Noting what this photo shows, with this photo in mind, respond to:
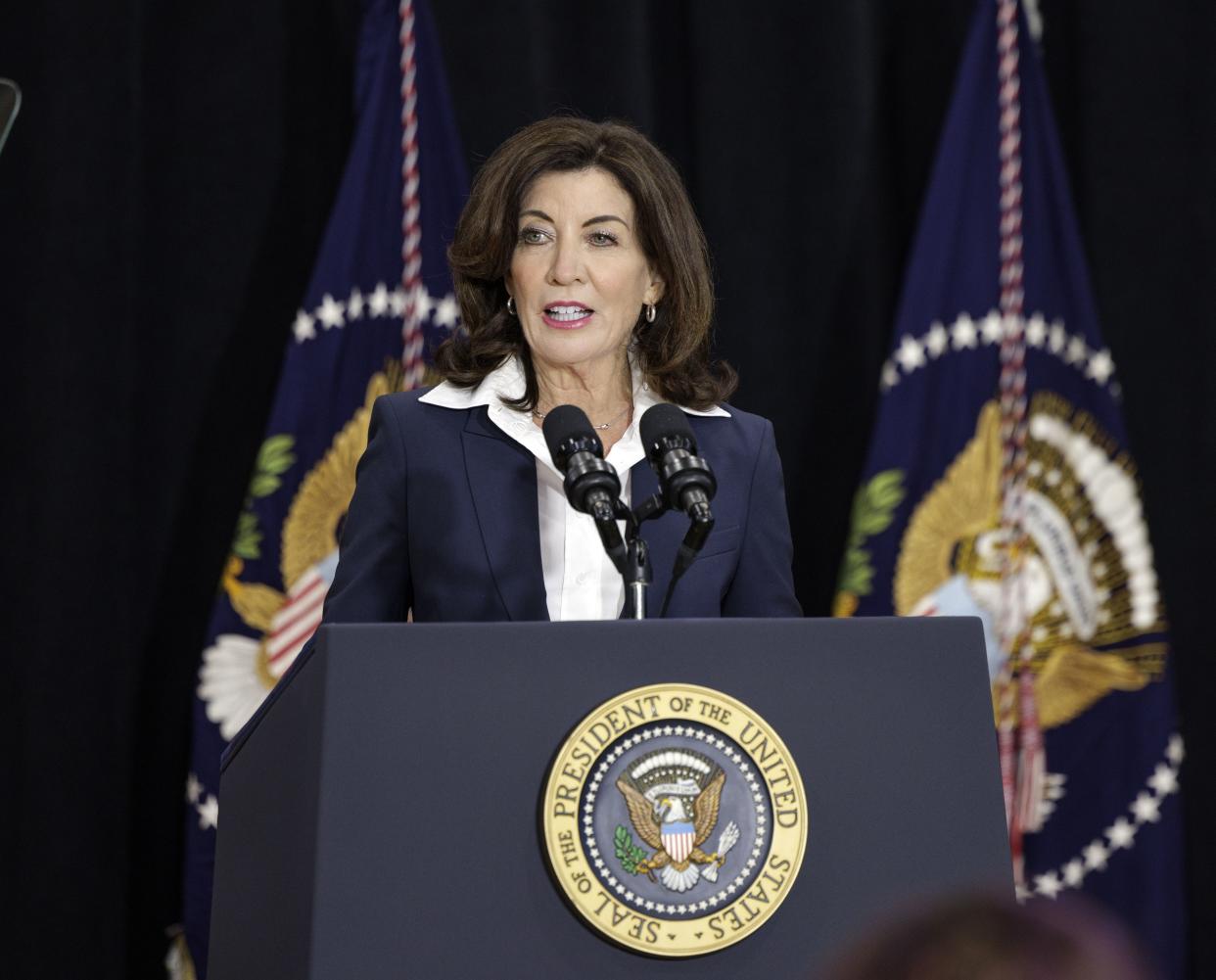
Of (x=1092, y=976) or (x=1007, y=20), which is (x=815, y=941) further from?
(x=1007, y=20)

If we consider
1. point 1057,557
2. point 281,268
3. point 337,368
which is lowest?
point 1057,557

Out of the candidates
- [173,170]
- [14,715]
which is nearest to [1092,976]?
[14,715]

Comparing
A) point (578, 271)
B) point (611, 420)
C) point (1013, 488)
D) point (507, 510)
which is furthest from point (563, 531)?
point (1013, 488)

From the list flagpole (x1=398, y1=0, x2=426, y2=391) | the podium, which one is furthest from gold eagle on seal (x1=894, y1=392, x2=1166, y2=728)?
the podium

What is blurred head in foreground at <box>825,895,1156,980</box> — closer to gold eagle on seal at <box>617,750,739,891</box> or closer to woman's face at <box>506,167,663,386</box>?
gold eagle on seal at <box>617,750,739,891</box>

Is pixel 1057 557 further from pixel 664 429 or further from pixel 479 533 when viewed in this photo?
pixel 664 429

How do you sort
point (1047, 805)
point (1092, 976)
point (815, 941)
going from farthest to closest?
point (1047, 805) → point (815, 941) → point (1092, 976)

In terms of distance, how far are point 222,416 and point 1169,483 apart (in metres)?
2.31

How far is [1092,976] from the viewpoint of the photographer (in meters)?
0.64

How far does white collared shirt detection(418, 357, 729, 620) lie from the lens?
2.27m

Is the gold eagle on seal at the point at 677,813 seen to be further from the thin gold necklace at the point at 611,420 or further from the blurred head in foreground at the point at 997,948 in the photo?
the thin gold necklace at the point at 611,420

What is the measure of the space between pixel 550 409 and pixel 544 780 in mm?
887

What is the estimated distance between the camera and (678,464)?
5.60 feet

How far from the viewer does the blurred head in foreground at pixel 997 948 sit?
2.11 feet
